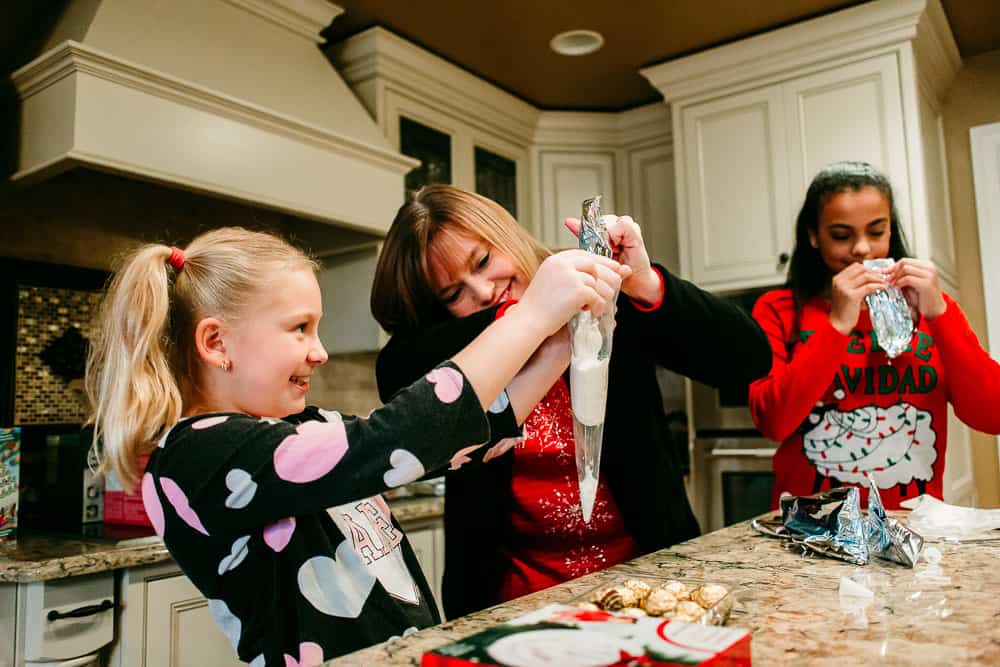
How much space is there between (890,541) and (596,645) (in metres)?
0.53

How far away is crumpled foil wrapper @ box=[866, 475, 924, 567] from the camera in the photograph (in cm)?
81

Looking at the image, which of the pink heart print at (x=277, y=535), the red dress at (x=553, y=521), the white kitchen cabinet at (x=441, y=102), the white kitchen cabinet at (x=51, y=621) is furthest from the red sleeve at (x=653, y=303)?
the white kitchen cabinet at (x=441, y=102)

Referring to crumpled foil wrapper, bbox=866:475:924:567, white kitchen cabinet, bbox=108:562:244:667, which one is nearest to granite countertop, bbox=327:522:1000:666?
crumpled foil wrapper, bbox=866:475:924:567

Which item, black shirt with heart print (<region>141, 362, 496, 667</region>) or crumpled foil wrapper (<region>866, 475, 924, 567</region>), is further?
crumpled foil wrapper (<region>866, 475, 924, 567</region>)

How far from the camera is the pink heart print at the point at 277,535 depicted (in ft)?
2.48

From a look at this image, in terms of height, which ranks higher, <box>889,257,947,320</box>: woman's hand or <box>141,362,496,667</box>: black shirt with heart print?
<box>889,257,947,320</box>: woman's hand

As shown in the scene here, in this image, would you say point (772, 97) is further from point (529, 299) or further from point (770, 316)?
point (529, 299)

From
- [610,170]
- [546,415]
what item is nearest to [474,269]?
[546,415]

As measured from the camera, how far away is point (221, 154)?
1.94 m

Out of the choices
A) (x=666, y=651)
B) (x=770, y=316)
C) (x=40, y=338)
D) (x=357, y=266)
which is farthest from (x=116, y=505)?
(x=666, y=651)

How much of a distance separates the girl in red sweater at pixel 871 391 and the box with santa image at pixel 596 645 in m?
0.97

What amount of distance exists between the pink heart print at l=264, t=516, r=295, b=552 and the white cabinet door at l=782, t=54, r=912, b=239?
2392mm

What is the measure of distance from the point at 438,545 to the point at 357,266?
38.1 inches

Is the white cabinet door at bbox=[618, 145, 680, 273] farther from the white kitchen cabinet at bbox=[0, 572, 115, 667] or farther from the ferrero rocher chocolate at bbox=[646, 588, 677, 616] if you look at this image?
the ferrero rocher chocolate at bbox=[646, 588, 677, 616]
